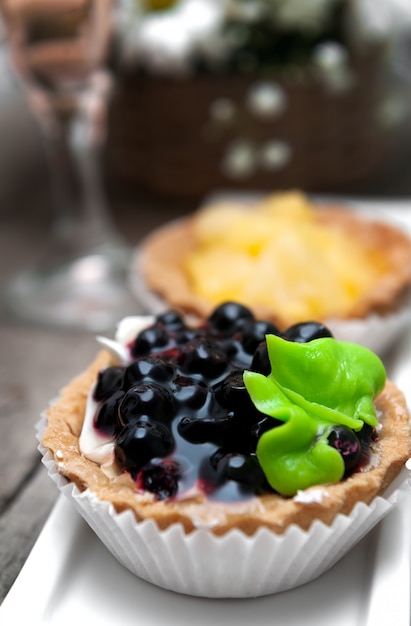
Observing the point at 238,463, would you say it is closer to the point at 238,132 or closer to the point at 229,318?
the point at 229,318

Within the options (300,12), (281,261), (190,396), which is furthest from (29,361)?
(300,12)

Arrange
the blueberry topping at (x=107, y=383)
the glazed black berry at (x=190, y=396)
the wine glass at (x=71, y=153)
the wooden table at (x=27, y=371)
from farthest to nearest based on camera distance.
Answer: the wine glass at (x=71, y=153) → the wooden table at (x=27, y=371) → the blueberry topping at (x=107, y=383) → the glazed black berry at (x=190, y=396)

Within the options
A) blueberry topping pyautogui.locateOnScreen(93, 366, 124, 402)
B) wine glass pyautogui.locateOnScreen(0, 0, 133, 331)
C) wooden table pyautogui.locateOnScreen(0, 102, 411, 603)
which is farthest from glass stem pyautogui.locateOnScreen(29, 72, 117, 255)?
blueberry topping pyautogui.locateOnScreen(93, 366, 124, 402)

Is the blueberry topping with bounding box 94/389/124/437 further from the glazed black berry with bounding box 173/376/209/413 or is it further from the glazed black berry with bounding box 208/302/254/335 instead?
the glazed black berry with bounding box 208/302/254/335

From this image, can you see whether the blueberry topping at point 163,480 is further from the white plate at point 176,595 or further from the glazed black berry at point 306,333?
the glazed black berry at point 306,333

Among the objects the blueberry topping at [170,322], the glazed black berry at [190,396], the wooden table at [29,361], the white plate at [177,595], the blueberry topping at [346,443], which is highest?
the glazed black berry at [190,396]

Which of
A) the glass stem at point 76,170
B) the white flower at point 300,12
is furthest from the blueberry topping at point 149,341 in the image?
the white flower at point 300,12

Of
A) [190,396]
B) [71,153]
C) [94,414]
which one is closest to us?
[190,396]

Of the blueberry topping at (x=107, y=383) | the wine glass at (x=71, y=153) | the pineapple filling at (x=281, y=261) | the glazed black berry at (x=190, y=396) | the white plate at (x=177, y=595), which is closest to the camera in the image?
the white plate at (x=177, y=595)
